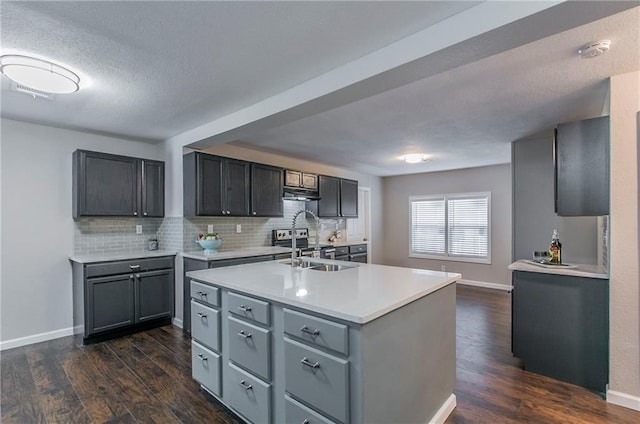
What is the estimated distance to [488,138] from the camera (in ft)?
13.4

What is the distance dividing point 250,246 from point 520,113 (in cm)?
376

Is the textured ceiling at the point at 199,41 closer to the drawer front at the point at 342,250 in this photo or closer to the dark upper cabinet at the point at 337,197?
the dark upper cabinet at the point at 337,197

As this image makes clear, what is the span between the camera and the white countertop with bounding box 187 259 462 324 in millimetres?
1543

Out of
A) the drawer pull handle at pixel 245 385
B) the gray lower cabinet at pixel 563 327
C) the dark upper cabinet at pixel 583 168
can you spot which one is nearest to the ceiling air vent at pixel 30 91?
the drawer pull handle at pixel 245 385

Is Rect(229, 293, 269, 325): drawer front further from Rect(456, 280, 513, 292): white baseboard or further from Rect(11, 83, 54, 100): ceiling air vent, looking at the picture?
Rect(456, 280, 513, 292): white baseboard

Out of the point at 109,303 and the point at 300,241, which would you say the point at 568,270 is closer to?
the point at 300,241

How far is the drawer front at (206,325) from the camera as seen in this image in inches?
87.5

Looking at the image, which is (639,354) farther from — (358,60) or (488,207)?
(488,207)

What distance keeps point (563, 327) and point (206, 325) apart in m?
2.84

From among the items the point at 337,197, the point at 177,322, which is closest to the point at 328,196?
the point at 337,197

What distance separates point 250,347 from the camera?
195 cm

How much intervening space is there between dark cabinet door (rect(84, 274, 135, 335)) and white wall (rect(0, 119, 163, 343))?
24.0 inches

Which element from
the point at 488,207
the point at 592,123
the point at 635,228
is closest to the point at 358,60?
the point at 592,123

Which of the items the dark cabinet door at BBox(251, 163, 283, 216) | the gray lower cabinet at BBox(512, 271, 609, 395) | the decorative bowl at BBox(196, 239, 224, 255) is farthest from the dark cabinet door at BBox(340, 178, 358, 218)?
the gray lower cabinet at BBox(512, 271, 609, 395)
